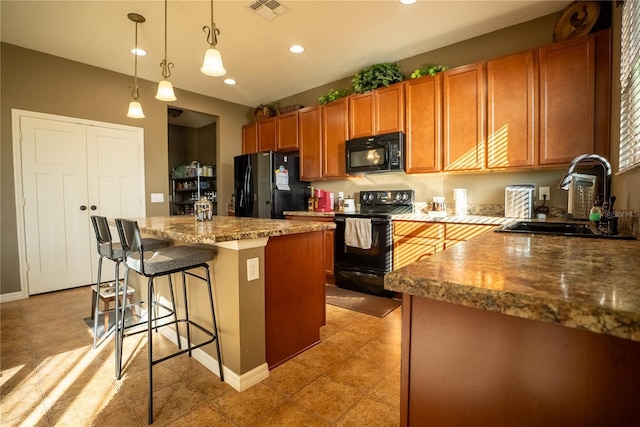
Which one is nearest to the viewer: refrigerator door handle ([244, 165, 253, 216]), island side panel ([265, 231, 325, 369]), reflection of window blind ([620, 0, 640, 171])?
reflection of window blind ([620, 0, 640, 171])

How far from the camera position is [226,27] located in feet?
9.55

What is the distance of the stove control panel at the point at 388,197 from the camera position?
144 inches

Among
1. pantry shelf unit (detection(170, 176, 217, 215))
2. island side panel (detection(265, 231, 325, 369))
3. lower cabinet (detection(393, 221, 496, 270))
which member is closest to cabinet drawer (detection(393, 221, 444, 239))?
lower cabinet (detection(393, 221, 496, 270))

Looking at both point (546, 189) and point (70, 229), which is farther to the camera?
point (70, 229)

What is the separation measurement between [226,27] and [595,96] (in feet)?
10.6

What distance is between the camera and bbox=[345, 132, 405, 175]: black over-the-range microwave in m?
3.36

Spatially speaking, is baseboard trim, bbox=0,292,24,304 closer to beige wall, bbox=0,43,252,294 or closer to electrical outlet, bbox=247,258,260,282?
beige wall, bbox=0,43,252,294

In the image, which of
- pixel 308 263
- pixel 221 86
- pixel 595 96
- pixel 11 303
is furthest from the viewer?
pixel 221 86

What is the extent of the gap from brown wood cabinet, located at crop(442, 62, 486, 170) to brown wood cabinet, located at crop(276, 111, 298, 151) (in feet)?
6.93

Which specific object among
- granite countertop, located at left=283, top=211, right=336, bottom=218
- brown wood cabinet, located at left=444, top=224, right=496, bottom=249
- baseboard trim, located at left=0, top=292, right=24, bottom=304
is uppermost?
granite countertop, located at left=283, top=211, right=336, bottom=218

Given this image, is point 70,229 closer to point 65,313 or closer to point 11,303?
point 11,303

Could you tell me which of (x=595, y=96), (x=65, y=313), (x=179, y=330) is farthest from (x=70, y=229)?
(x=595, y=96)

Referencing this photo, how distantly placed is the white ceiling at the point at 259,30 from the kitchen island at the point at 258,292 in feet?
6.67

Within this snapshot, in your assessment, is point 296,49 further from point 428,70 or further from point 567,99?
point 567,99
